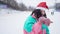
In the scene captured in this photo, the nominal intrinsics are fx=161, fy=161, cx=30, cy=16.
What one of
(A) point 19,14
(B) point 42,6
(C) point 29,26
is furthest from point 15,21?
(B) point 42,6

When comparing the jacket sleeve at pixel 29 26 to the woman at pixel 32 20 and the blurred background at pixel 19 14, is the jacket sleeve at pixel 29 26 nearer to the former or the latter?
the woman at pixel 32 20

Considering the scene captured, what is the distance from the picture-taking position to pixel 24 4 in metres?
1.62

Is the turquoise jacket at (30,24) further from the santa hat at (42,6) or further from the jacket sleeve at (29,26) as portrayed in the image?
the santa hat at (42,6)

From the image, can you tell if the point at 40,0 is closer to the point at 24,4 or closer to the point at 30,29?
the point at 24,4

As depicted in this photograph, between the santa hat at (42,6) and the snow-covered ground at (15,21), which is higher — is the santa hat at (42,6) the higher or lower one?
the higher one

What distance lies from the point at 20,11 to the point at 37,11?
0.70ft

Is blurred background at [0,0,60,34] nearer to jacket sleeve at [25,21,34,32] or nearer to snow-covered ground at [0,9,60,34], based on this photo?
snow-covered ground at [0,9,60,34]

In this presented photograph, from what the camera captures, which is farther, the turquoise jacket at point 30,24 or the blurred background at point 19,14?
the blurred background at point 19,14

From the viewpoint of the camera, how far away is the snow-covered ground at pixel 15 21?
1583mm

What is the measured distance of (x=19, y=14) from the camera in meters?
1.62

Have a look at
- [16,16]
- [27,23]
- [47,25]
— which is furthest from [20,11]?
[47,25]

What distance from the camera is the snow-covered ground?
1583 mm

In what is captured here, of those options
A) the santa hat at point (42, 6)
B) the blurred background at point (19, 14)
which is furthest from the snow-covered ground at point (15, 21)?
the santa hat at point (42, 6)

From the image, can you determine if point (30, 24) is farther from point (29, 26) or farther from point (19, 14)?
point (19, 14)
